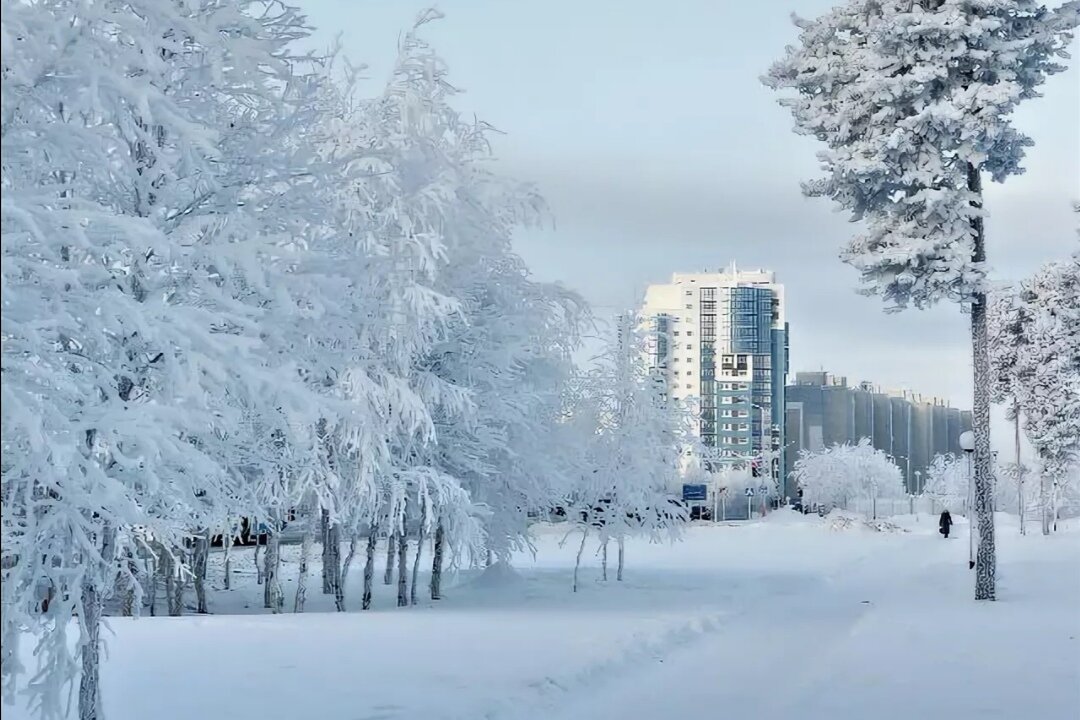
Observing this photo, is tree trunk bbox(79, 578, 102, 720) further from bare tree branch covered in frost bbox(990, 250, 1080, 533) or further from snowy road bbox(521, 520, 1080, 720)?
bare tree branch covered in frost bbox(990, 250, 1080, 533)

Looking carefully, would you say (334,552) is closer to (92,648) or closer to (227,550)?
(227,550)

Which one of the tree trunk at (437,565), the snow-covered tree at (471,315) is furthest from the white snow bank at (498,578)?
the snow-covered tree at (471,315)

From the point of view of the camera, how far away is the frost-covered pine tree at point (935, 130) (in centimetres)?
2222

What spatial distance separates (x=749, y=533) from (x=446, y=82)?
4827 cm

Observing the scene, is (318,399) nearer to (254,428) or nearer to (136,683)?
(254,428)

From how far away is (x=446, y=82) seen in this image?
2402 cm

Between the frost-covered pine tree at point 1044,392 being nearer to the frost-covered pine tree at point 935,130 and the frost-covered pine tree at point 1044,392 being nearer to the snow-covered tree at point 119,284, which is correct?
the frost-covered pine tree at point 935,130

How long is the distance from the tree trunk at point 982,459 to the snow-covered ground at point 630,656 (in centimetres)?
64

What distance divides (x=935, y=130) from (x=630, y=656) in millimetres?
12610

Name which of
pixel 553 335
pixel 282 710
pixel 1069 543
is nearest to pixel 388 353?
pixel 553 335

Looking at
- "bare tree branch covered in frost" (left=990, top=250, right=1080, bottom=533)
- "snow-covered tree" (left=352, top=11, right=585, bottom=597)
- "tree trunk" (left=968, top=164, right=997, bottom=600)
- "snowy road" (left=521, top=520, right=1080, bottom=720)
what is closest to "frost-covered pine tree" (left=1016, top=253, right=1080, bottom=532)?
"bare tree branch covered in frost" (left=990, top=250, right=1080, bottom=533)

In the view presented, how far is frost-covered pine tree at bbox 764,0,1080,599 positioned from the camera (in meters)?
22.2

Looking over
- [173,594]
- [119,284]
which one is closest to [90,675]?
[119,284]

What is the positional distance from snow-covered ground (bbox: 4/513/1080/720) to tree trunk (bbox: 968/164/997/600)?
0.64 meters
